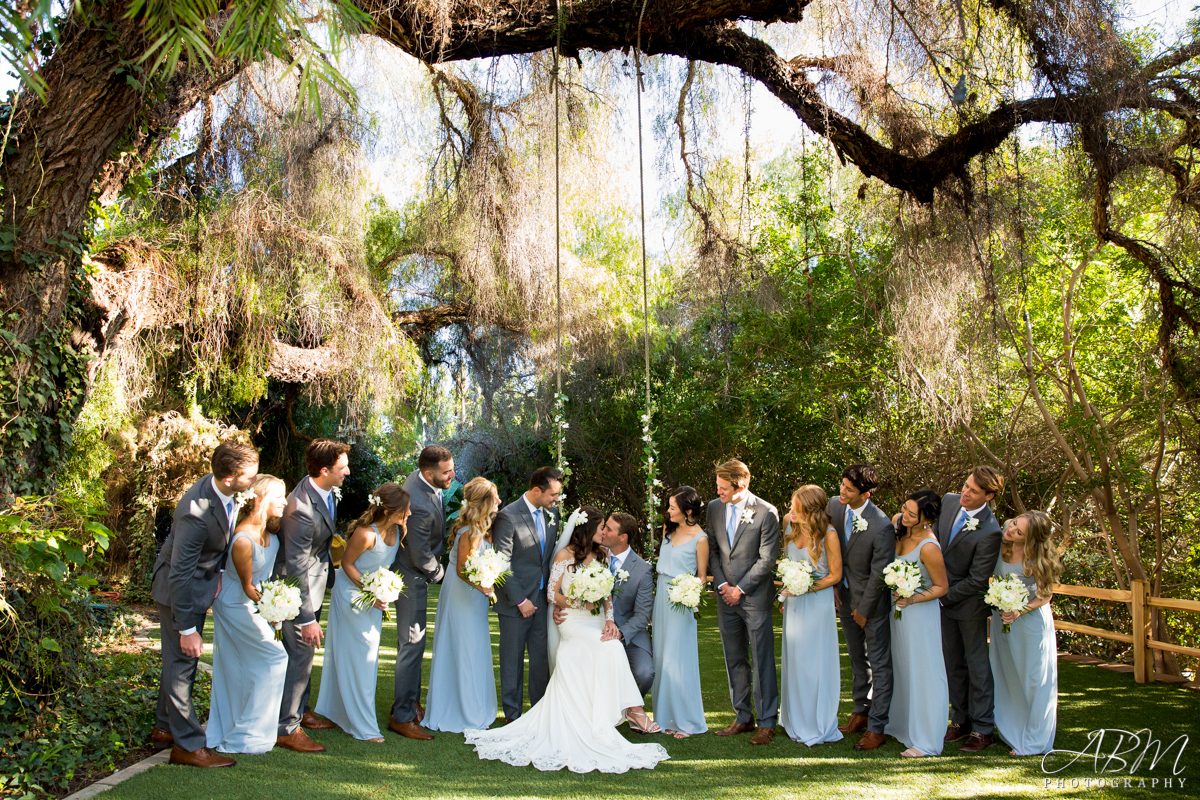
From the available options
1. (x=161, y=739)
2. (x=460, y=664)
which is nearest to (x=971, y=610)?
(x=460, y=664)

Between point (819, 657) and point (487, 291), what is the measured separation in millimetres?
5169

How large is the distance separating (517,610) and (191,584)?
2033 millimetres

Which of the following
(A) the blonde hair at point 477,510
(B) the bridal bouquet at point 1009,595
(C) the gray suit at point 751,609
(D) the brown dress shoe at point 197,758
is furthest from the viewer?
(A) the blonde hair at point 477,510

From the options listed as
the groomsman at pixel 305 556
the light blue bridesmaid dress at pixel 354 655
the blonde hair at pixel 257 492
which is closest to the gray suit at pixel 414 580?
the light blue bridesmaid dress at pixel 354 655

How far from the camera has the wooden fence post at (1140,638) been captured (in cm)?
745

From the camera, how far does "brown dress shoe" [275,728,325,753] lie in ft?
16.6

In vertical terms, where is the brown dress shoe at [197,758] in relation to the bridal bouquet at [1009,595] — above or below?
below

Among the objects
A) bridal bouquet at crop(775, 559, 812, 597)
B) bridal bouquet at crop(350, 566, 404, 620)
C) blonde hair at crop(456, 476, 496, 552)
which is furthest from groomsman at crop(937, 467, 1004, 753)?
bridal bouquet at crop(350, 566, 404, 620)

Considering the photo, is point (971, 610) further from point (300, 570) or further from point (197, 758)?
point (197, 758)

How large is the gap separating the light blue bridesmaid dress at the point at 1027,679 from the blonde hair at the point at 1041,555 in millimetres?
82

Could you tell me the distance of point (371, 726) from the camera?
540cm

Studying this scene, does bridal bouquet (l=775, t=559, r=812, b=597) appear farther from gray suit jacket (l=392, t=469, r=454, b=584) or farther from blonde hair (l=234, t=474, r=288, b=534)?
blonde hair (l=234, t=474, r=288, b=534)

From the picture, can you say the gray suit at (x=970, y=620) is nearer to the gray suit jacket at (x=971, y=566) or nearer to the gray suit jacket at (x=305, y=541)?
the gray suit jacket at (x=971, y=566)

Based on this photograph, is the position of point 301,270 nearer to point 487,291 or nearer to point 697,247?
point 487,291
